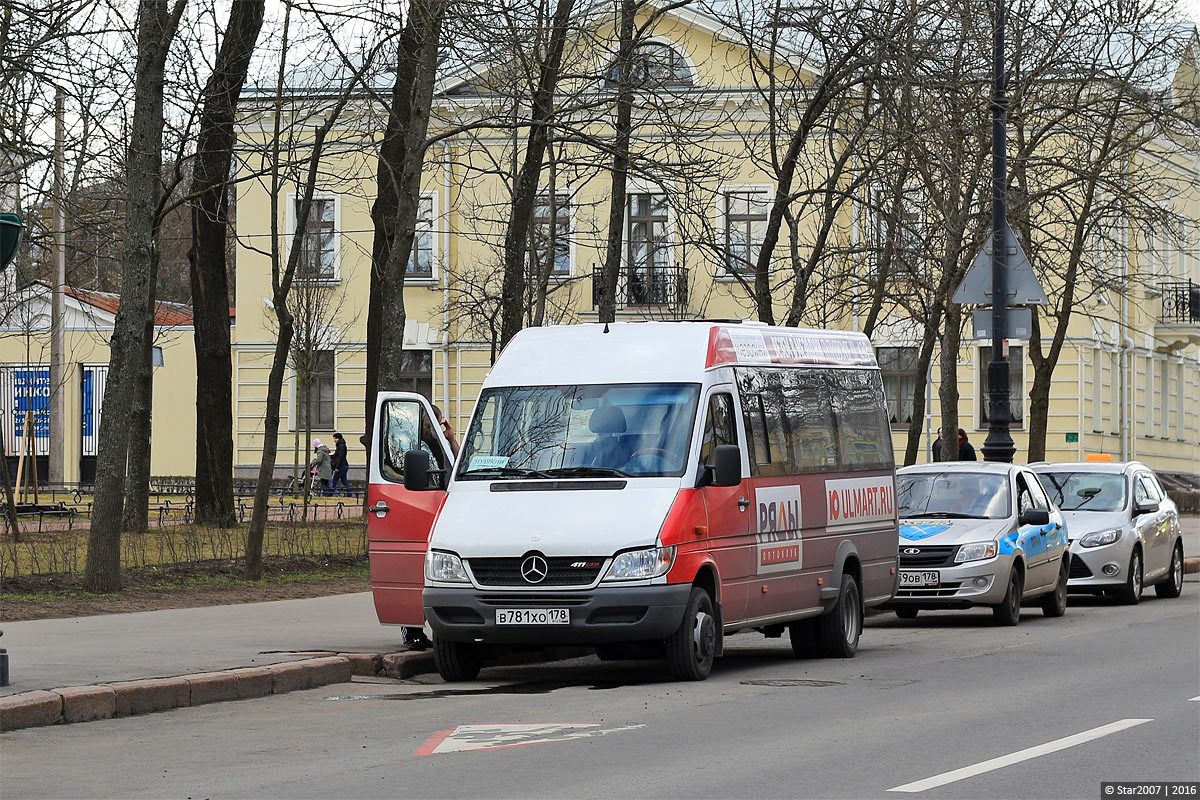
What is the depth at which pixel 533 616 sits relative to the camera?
12867 millimetres

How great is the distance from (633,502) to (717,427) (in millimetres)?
1311

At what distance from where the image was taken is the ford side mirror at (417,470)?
14.0 m

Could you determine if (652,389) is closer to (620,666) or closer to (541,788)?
(620,666)

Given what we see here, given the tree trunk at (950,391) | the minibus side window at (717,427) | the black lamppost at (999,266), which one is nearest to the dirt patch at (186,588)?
the minibus side window at (717,427)

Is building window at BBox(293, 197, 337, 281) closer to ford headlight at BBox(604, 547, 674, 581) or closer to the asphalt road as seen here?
the asphalt road

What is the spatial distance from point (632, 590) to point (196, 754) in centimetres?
379

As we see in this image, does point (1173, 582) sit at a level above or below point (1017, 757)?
below

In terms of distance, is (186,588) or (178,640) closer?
(178,640)

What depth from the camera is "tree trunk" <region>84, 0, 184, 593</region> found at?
1862cm

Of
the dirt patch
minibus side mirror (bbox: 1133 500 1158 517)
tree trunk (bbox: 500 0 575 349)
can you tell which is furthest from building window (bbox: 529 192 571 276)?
minibus side mirror (bbox: 1133 500 1158 517)

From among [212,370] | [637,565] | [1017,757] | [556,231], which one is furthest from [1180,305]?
[1017,757]

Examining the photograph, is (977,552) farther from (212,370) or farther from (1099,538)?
(212,370)

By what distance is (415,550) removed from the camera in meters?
14.4

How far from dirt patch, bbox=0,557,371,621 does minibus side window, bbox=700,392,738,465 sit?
6952 mm
